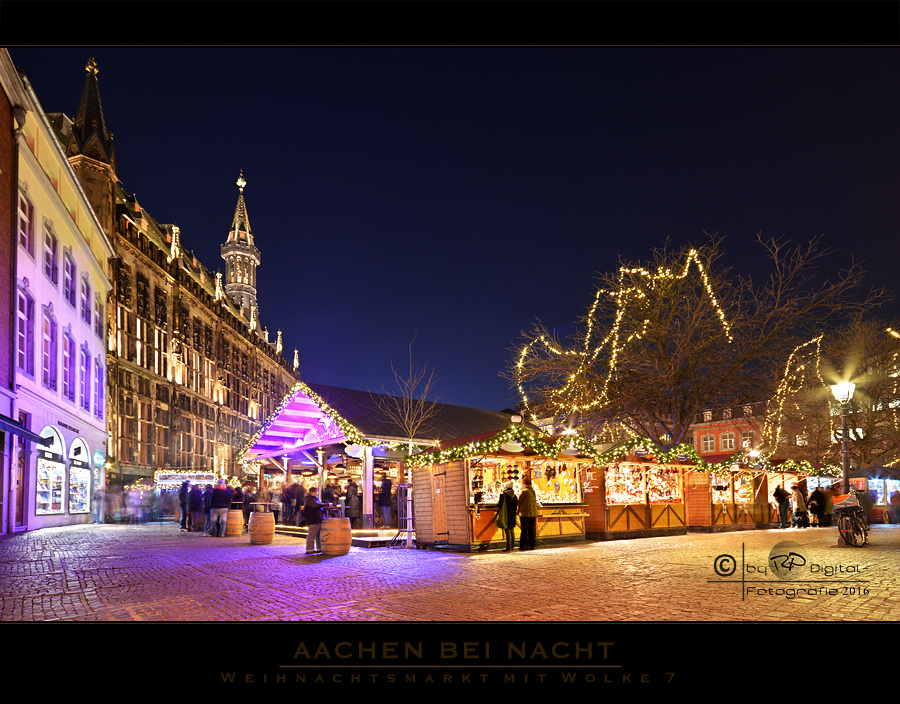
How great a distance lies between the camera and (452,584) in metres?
9.54

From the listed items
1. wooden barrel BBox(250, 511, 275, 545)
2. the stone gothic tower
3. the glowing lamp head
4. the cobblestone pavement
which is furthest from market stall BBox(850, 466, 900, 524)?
the stone gothic tower

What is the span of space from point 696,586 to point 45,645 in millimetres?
7971

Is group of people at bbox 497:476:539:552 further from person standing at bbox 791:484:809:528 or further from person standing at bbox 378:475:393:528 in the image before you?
person standing at bbox 791:484:809:528

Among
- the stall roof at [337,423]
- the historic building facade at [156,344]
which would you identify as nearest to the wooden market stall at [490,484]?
the stall roof at [337,423]

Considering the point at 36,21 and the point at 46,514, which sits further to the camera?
the point at 46,514

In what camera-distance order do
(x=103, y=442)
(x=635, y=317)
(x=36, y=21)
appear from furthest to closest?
1. (x=103, y=442)
2. (x=635, y=317)
3. (x=36, y=21)

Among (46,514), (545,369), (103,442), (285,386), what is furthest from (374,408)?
(285,386)

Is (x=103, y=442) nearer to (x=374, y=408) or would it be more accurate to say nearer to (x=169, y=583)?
(x=374, y=408)

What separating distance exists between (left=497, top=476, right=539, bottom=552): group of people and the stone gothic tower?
3496 inches

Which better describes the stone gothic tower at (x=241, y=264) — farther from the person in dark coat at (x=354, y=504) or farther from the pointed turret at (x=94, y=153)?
the person in dark coat at (x=354, y=504)

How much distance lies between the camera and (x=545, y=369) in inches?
863

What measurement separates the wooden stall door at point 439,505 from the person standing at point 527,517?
1563 mm

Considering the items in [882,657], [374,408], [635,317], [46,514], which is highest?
[635,317]

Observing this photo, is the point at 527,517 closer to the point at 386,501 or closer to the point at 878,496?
the point at 386,501
